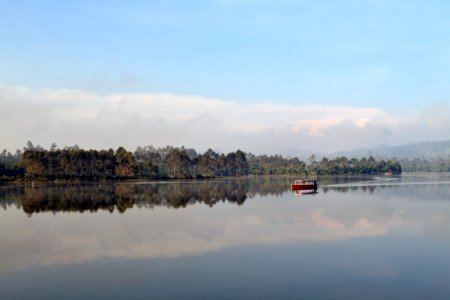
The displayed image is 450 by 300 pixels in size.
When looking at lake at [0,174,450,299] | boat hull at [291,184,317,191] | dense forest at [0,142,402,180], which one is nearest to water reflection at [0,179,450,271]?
lake at [0,174,450,299]

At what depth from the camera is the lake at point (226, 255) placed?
62.3 ft

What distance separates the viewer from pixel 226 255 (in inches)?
1011

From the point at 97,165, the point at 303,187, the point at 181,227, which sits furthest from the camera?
the point at 97,165

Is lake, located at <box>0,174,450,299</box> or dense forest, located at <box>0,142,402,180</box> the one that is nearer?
lake, located at <box>0,174,450,299</box>

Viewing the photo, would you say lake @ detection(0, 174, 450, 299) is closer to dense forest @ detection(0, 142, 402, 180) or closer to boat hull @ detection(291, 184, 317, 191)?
boat hull @ detection(291, 184, 317, 191)

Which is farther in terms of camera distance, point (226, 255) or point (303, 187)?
point (303, 187)

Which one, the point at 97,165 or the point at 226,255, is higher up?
the point at 97,165

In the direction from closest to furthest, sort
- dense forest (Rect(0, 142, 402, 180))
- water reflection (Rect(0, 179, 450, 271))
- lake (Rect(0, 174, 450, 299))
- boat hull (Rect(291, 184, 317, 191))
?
1. lake (Rect(0, 174, 450, 299))
2. water reflection (Rect(0, 179, 450, 271))
3. boat hull (Rect(291, 184, 317, 191))
4. dense forest (Rect(0, 142, 402, 180))

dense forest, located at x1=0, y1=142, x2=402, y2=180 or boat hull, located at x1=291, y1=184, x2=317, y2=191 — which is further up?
dense forest, located at x1=0, y1=142, x2=402, y2=180

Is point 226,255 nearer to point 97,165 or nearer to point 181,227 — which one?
point 181,227

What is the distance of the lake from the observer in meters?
19.0

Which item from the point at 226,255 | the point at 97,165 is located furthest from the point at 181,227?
the point at 97,165

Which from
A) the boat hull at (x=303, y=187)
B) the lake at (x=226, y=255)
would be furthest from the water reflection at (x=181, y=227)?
the boat hull at (x=303, y=187)

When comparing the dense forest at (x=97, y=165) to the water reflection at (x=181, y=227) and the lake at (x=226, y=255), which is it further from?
the lake at (x=226, y=255)
